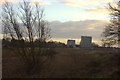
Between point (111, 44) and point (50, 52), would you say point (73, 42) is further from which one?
point (50, 52)

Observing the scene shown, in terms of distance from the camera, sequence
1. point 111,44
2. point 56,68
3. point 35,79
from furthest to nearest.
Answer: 1. point 111,44
2. point 56,68
3. point 35,79

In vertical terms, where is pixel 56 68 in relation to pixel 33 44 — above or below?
below

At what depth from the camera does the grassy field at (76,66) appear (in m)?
15.8

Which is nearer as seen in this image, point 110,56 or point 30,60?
point 110,56

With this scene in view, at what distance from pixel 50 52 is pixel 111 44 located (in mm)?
14292

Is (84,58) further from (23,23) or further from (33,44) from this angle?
(23,23)

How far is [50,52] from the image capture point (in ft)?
61.6

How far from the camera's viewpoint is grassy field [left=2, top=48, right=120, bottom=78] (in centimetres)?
1579

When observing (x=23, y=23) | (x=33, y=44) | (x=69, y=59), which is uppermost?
(x=23, y=23)

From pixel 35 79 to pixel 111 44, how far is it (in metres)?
17.3

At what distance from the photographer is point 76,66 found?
56.1 feet

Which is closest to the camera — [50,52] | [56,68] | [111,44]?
[56,68]

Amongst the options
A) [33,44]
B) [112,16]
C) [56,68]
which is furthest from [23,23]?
[112,16]

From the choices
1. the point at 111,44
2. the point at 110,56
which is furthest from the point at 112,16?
the point at 110,56
